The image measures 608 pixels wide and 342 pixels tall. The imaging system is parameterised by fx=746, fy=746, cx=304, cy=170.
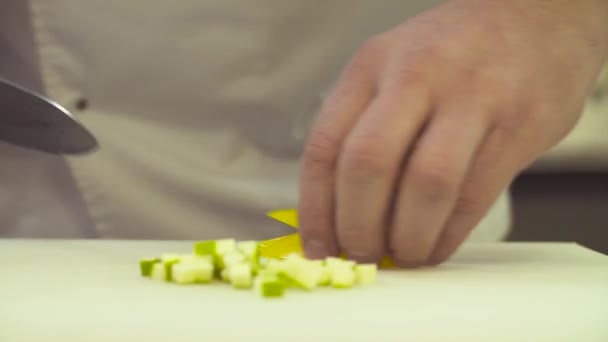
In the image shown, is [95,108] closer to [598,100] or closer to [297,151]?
[297,151]

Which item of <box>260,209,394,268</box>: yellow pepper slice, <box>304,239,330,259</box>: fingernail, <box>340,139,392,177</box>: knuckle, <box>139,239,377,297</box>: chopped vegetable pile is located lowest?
<box>139,239,377,297</box>: chopped vegetable pile

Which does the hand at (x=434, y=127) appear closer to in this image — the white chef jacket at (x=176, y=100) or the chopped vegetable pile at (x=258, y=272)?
the chopped vegetable pile at (x=258, y=272)

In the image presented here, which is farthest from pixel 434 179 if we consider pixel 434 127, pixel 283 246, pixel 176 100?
pixel 176 100

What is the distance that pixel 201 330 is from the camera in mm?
420

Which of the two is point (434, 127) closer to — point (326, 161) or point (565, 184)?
point (326, 161)

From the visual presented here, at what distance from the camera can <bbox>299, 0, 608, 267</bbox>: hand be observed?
0.52 metres

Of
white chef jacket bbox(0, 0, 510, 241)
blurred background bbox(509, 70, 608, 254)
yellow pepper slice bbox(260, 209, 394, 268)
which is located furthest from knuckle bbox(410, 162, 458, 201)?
blurred background bbox(509, 70, 608, 254)

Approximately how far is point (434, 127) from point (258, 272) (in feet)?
0.53

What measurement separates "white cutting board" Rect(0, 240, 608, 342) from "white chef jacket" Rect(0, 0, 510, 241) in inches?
10.1

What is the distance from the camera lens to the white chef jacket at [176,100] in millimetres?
817

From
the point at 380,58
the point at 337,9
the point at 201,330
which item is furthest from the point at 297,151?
the point at 201,330

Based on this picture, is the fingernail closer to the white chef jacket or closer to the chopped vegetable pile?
the chopped vegetable pile

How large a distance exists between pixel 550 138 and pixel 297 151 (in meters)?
0.32

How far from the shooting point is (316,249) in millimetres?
578
